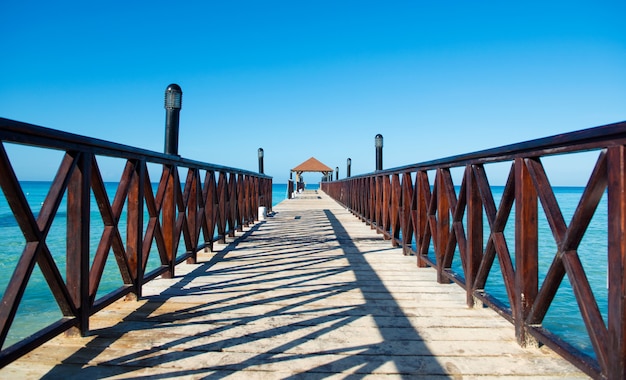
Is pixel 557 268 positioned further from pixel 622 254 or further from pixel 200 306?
pixel 200 306

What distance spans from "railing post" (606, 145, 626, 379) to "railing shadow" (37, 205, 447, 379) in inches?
24.6

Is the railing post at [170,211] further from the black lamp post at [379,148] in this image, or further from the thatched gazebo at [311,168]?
the thatched gazebo at [311,168]

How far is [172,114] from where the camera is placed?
3633 mm

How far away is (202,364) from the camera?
172 centimetres

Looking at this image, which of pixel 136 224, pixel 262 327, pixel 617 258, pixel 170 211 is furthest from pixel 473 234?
pixel 170 211

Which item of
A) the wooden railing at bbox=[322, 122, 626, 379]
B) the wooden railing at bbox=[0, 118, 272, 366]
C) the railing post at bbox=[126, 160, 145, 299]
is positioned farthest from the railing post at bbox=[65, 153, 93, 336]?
→ the wooden railing at bbox=[322, 122, 626, 379]

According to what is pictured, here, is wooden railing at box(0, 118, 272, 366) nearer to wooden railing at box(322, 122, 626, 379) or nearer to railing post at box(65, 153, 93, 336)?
railing post at box(65, 153, 93, 336)

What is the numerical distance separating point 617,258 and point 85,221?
2.20 metres

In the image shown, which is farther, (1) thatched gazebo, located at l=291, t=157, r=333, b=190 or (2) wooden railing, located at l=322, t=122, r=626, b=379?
(1) thatched gazebo, located at l=291, t=157, r=333, b=190

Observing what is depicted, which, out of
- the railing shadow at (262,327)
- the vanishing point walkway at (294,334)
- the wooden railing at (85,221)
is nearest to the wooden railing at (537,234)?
the vanishing point walkway at (294,334)

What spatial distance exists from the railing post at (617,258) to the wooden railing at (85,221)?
193 centimetres

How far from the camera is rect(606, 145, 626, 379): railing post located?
4.08 ft

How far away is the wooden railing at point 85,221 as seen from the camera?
1.53 m

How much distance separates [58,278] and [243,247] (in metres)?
3.21
